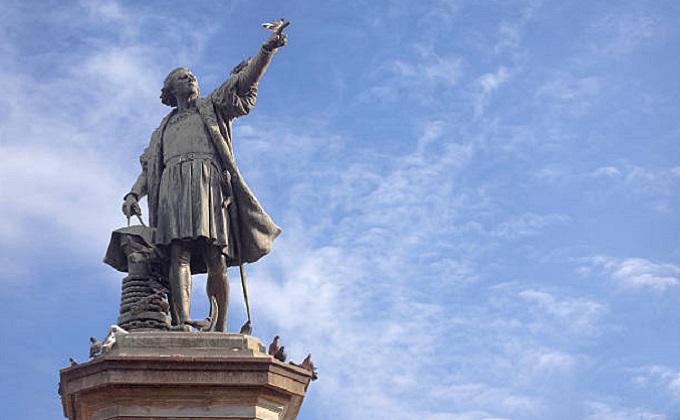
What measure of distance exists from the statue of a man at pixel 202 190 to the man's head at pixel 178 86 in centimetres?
1

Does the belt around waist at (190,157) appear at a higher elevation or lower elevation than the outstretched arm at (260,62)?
lower

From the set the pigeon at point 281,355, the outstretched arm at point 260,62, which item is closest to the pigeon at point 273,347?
the pigeon at point 281,355

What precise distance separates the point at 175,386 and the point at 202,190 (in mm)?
2955

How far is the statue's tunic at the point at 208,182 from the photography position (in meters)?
13.6

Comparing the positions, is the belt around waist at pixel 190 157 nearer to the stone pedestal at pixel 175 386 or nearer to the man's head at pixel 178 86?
the man's head at pixel 178 86

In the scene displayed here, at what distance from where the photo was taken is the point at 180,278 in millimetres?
13398

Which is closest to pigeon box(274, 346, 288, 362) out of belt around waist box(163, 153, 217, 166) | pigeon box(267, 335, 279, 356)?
pigeon box(267, 335, 279, 356)

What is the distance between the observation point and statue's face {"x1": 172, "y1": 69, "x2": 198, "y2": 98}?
14602 mm

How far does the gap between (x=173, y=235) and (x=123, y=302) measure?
102 centimetres

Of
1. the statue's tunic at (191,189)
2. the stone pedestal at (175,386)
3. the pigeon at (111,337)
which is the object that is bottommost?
the stone pedestal at (175,386)

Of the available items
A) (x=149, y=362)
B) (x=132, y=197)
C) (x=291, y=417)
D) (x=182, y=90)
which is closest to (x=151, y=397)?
(x=149, y=362)

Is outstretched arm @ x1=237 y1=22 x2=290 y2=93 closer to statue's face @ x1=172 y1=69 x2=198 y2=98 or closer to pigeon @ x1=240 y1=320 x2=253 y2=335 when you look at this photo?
statue's face @ x1=172 y1=69 x2=198 y2=98

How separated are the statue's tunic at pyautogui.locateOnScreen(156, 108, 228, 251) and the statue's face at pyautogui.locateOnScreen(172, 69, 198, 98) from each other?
1.09 feet

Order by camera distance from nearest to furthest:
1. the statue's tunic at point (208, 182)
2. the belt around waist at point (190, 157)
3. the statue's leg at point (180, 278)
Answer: the statue's leg at point (180, 278)
the statue's tunic at point (208, 182)
the belt around waist at point (190, 157)
